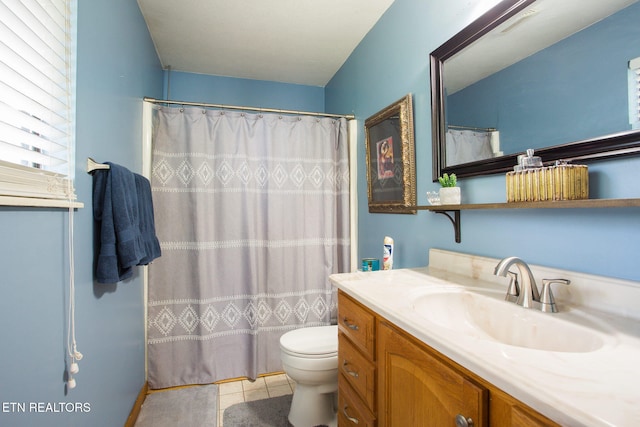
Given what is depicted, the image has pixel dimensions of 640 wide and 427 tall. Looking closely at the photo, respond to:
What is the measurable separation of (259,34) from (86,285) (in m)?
1.92

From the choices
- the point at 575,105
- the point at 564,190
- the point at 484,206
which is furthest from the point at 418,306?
the point at 575,105

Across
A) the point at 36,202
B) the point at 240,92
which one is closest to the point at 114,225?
the point at 36,202

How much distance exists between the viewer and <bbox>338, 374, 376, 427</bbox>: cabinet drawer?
41.2 inches

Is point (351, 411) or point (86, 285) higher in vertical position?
point (86, 285)

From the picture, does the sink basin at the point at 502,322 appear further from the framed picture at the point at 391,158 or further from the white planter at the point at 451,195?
the framed picture at the point at 391,158

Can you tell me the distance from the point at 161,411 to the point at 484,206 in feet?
6.65

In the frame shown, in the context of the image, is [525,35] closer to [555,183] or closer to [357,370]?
[555,183]

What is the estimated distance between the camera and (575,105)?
875 mm

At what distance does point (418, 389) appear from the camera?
2.51 feet

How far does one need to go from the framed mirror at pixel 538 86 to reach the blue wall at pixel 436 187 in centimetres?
8

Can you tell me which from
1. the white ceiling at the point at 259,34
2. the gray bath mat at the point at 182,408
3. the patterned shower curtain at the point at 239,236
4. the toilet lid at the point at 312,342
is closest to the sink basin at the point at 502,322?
the toilet lid at the point at 312,342

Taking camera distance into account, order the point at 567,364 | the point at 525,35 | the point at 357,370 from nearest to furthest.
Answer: the point at 567,364
the point at 525,35
the point at 357,370

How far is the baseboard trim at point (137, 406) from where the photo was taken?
5.18 ft

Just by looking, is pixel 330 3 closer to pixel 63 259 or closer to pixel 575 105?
pixel 575 105
